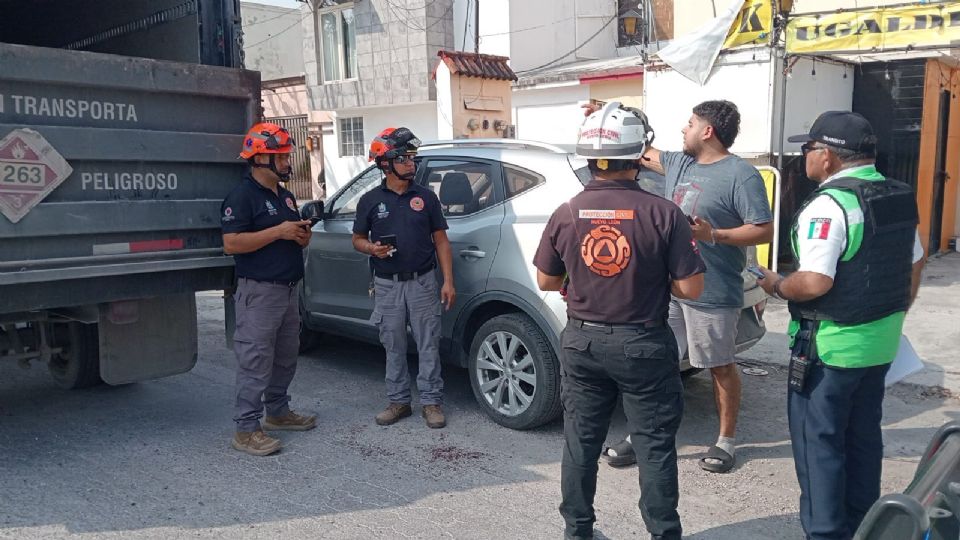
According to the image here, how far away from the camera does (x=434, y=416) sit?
5.07 meters

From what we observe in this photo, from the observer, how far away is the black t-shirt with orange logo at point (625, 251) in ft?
10.2

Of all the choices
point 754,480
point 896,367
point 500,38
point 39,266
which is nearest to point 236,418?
point 39,266

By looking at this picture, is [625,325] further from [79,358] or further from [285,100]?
[285,100]

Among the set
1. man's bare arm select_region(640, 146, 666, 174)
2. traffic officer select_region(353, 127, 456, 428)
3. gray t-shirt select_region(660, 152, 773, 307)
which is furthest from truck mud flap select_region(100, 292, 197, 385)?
gray t-shirt select_region(660, 152, 773, 307)

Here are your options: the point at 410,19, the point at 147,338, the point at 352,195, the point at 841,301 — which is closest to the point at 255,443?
the point at 147,338

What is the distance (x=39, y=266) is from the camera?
3850 mm

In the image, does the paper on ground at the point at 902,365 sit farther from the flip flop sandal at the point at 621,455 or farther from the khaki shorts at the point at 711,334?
the flip flop sandal at the point at 621,455

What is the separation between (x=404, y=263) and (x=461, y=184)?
31.9 inches

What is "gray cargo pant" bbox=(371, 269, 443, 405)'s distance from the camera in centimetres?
500

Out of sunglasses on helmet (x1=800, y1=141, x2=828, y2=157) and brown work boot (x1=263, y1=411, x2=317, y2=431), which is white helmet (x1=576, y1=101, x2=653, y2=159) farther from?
brown work boot (x1=263, y1=411, x2=317, y2=431)

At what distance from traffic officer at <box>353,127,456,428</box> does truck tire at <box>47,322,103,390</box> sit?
6.63 ft

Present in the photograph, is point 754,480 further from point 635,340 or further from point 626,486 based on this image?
point 635,340

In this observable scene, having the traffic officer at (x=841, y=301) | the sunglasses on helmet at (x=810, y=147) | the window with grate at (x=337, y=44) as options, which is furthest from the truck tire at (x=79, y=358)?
A: the window with grate at (x=337, y=44)

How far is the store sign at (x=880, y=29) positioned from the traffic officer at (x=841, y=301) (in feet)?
18.2
